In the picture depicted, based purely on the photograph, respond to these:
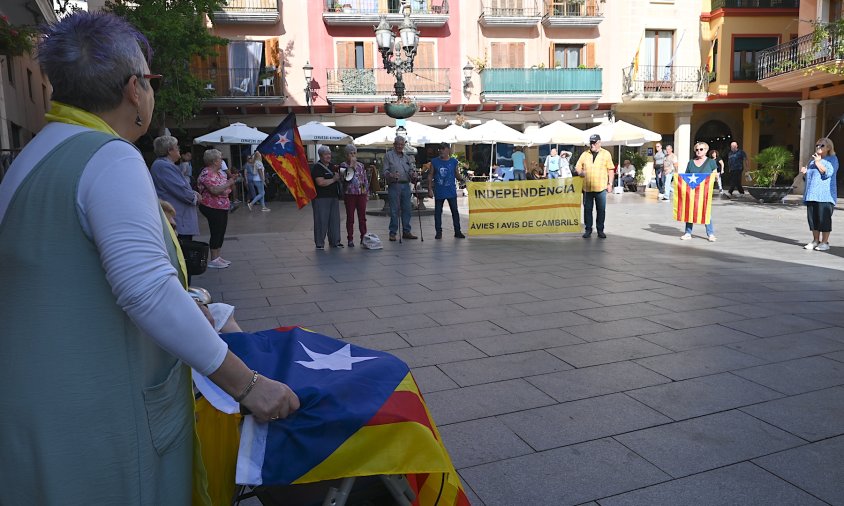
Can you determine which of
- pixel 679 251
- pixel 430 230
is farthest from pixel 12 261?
pixel 430 230

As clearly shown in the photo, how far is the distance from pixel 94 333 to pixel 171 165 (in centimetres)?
625

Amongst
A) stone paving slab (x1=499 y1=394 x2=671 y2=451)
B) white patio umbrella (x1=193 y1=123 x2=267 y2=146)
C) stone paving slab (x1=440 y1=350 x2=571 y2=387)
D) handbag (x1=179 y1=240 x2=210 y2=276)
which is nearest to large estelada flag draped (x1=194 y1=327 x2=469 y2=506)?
stone paving slab (x1=499 y1=394 x2=671 y2=451)

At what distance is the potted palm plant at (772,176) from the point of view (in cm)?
1844

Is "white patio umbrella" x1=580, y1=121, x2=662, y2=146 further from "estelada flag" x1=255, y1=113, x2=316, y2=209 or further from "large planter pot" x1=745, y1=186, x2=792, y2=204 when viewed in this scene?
"estelada flag" x1=255, y1=113, x2=316, y2=209

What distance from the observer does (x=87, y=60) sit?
1.43 m

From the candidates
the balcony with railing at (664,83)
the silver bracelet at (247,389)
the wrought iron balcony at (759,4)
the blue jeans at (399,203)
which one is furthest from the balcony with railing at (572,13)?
the silver bracelet at (247,389)

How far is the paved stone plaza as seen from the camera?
2875 millimetres

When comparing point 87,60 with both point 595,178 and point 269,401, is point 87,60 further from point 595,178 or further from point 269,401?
point 595,178

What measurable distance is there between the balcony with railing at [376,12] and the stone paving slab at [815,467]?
83.2ft

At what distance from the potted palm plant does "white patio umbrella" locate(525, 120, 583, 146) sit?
5.88 m

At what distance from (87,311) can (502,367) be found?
3.27 m

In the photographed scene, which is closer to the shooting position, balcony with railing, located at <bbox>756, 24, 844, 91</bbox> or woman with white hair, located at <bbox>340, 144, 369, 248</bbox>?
woman with white hair, located at <bbox>340, 144, 369, 248</bbox>

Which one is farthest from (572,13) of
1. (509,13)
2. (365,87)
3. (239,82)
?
(239,82)

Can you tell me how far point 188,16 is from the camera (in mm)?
20922
